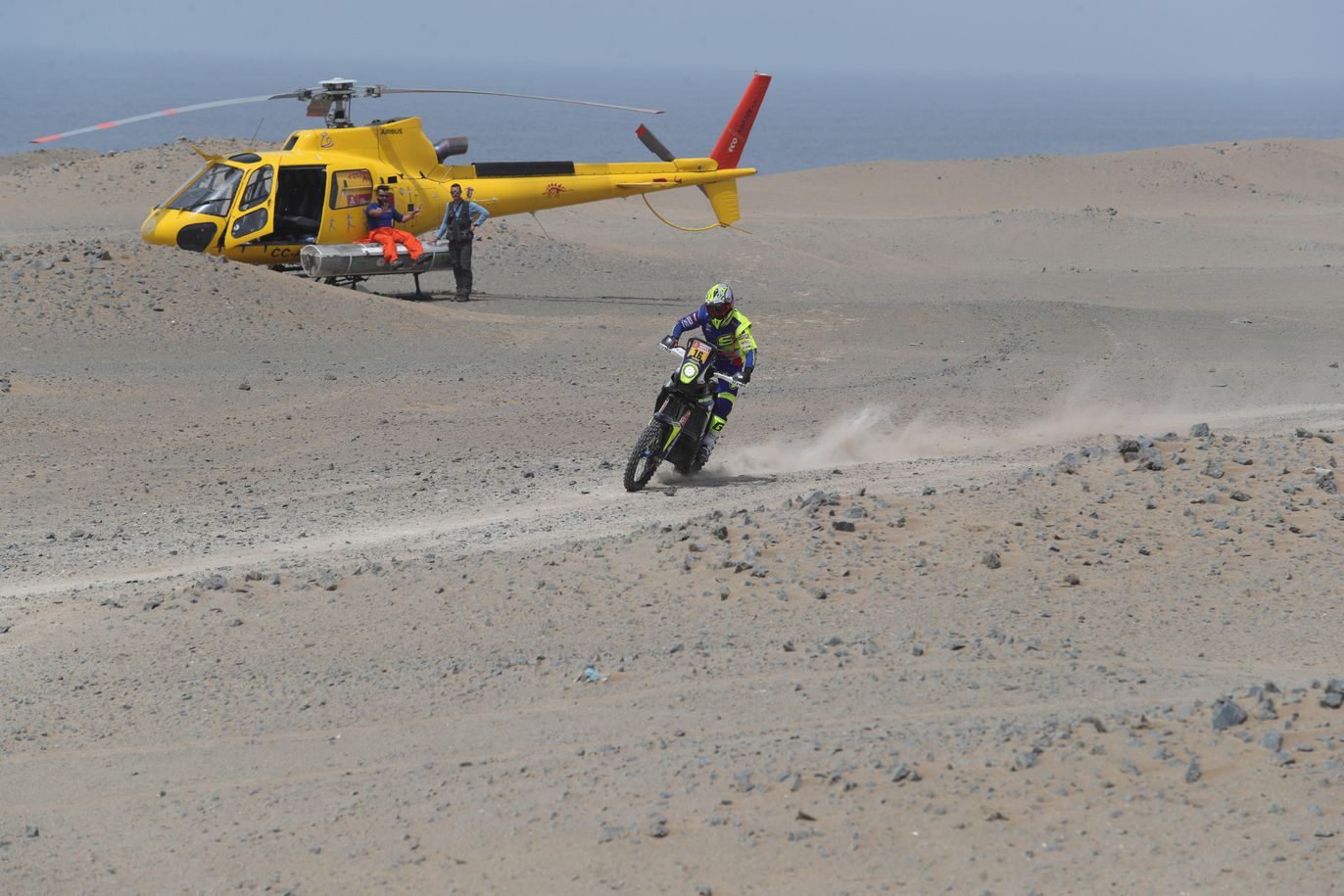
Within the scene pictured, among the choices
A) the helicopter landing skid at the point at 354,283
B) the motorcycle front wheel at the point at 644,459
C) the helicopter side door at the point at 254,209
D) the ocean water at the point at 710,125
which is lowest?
the ocean water at the point at 710,125

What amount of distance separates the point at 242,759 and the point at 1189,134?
107820mm

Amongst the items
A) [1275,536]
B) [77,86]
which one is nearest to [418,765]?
[1275,536]

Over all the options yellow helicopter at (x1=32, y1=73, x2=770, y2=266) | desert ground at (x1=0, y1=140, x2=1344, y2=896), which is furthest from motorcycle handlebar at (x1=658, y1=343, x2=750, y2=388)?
yellow helicopter at (x1=32, y1=73, x2=770, y2=266)

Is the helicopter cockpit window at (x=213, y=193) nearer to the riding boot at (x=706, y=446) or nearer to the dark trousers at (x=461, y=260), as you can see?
the dark trousers at (x=461, y=260)

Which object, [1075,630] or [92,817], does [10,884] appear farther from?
[1075,630]

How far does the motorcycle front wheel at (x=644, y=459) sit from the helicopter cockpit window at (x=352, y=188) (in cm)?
1005

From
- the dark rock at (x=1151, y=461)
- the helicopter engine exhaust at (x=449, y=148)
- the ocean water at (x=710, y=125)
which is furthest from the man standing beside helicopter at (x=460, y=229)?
the ocean water at (x=710, y=125)

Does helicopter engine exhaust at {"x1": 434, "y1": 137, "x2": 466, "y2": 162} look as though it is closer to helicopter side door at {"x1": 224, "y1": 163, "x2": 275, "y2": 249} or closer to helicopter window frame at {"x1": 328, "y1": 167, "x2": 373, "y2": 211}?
helicopter window frame at {"x1": 328, "y1": 167, "x2": 373, "y2": 211}

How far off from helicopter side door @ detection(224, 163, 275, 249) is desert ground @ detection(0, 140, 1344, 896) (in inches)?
54.0

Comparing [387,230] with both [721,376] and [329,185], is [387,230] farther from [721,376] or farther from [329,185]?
[721,376]

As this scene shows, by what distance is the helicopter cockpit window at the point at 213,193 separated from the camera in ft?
66.9

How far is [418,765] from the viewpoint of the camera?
23.4 feet

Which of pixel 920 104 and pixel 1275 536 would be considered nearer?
pixel 1275 536

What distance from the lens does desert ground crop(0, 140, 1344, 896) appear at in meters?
6.28
